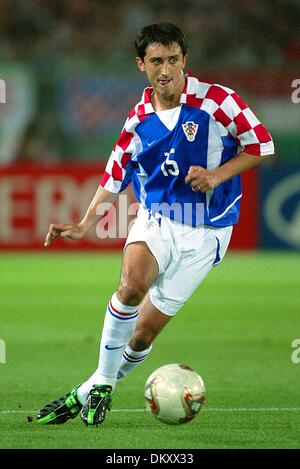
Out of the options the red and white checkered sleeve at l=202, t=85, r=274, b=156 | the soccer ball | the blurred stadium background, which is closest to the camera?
the soccer ball

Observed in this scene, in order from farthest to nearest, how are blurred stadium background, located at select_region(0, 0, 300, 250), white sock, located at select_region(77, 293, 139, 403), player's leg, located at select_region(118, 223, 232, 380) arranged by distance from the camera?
blurred stadium background, located at select_region(0, 0, 300, 250)
player's leg, located at select_region(118, 223, 232, 380)
white sock, located at select_region(77, 293, 139, 403)

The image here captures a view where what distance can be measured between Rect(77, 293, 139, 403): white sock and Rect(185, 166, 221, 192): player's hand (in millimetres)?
772

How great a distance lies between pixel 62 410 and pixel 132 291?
830 millimetres

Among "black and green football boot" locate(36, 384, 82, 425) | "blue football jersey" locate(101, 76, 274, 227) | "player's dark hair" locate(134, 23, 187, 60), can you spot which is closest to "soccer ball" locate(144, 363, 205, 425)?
"black and green football boot" locate(36, 384, 82, 425)

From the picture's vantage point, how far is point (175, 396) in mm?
5410

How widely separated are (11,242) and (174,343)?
916 cm

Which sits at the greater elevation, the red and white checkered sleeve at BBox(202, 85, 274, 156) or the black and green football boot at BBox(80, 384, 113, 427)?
the red and white checkered sleeve at BBox(202, 85, 274, 156)

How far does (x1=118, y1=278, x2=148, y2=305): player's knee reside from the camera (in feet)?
18.5

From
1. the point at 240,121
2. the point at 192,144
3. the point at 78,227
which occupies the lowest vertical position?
the point at 78,227

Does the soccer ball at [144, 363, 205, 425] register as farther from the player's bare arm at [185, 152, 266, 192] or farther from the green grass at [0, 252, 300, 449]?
the player's bare arm at [185, 152, 266, 192]

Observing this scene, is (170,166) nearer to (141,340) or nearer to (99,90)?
(141,340)

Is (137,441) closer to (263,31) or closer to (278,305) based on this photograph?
(278,305)

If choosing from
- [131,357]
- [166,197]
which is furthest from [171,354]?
[166,197]

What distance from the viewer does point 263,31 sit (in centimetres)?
2111
